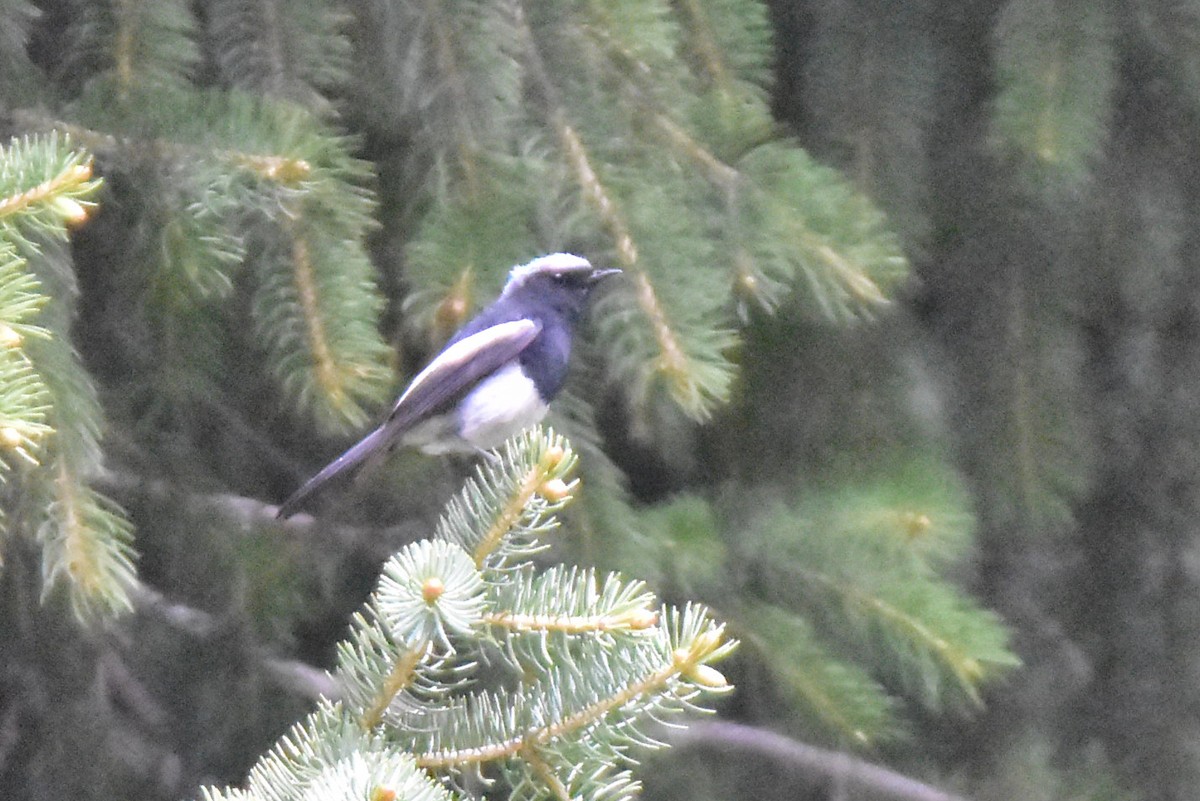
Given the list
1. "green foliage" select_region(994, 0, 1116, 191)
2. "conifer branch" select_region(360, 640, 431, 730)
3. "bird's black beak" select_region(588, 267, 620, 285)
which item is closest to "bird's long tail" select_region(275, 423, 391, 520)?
"bird's black beak" select_region(588, 267, 620, 285)

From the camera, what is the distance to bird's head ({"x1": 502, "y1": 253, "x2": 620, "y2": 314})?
4.78 ft

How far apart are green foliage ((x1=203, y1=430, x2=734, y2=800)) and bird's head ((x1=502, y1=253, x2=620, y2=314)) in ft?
1.70

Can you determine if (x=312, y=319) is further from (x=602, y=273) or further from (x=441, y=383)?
(x=441, y=383)

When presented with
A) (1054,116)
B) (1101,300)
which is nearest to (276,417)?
(1054,116)

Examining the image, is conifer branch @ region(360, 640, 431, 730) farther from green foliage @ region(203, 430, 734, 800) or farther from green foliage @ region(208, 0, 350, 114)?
green foliage @ region(208, 0, 350, 114)

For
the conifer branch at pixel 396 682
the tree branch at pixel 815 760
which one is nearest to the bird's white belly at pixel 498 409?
the tree branch at pixel 815 760

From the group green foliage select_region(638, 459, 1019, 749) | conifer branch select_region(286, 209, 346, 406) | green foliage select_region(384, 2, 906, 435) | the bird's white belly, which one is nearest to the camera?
conifer branch select_region(286, 209, 346, 406)

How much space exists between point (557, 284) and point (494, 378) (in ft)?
0.59

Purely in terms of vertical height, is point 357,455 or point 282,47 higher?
point 282,47

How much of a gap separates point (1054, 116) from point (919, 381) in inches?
18.6

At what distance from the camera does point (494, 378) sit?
Answer: 5.61 feet

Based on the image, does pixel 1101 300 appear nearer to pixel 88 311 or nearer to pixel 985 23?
pixel 985 23

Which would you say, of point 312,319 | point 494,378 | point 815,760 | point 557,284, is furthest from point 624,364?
point 815,760

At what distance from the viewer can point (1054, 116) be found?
1.36 metres
